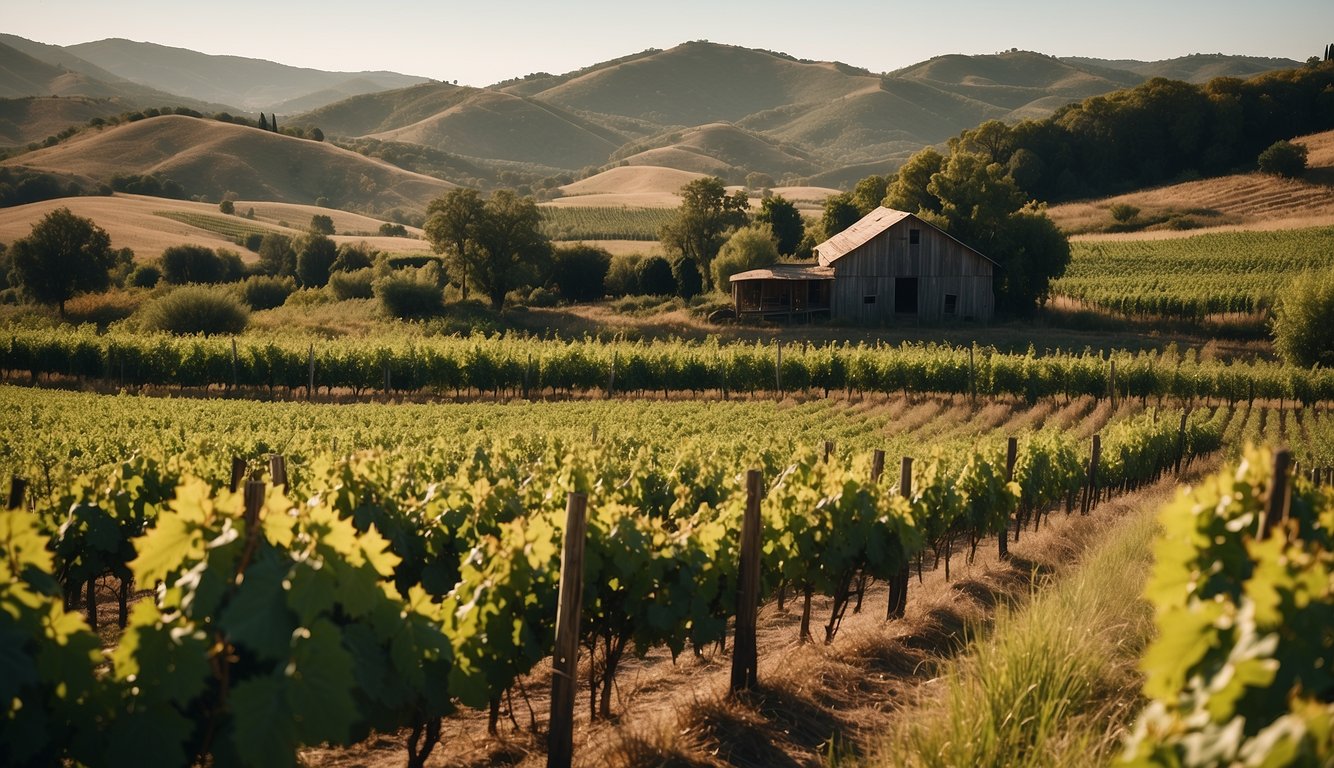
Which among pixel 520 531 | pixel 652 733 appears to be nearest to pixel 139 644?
pixel 520 531

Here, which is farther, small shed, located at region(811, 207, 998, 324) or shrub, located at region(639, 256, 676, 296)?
shrub, located at region(639, 256, 676, 296)

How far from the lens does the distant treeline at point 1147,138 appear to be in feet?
272

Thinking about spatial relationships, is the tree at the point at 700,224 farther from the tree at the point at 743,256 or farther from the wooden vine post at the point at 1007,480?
the wooden vine post at the point at 1007,480

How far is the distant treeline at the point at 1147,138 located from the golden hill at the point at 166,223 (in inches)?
2052

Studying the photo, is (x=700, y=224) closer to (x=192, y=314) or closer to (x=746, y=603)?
(x=192, y=314)

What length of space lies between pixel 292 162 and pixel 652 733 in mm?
157774

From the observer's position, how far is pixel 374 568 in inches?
191

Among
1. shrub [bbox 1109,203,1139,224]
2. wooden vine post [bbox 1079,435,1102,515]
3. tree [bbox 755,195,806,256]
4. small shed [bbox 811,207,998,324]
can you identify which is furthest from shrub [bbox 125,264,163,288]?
shrub [bbox 1109,203,1139,224]

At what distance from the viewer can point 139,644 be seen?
158 inches

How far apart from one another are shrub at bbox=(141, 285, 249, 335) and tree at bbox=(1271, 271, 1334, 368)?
147ft

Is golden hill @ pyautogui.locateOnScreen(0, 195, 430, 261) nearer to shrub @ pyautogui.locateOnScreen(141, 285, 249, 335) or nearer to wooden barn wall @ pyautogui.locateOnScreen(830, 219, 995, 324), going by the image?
shrub @ pyautogui.locateOnScreen(141, 285, 249, 335)

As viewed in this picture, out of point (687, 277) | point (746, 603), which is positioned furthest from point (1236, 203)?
point (746, 603)

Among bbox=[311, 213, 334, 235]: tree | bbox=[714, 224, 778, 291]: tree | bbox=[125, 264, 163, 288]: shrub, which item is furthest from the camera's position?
bbox=[311, 213, 334, 235]: tree

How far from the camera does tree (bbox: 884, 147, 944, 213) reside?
2206 inches
